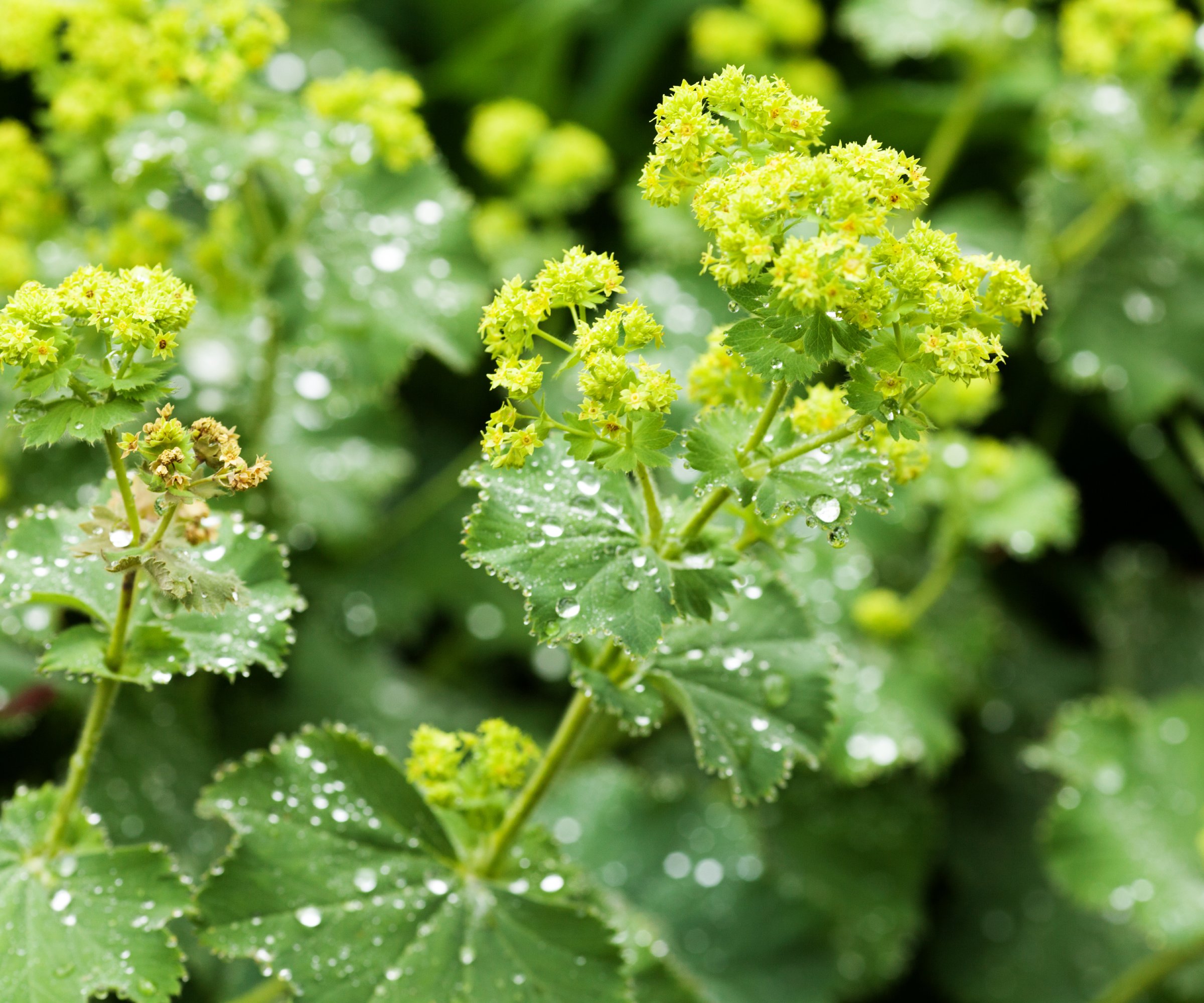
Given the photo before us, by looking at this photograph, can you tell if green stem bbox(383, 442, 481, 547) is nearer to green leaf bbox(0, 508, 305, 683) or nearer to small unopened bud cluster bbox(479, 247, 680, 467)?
green leaf bbox(0, 508, 305, 683)

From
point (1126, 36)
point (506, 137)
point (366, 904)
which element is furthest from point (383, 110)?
point (1126, 36)

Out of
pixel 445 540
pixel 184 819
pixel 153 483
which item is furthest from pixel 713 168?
pixel 445 540

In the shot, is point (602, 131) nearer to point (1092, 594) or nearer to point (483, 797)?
point (1092, 594)

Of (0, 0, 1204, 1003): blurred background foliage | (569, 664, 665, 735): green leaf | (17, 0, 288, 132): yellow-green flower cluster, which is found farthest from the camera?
(0, 0, 1204, 1003): blurred background foliage

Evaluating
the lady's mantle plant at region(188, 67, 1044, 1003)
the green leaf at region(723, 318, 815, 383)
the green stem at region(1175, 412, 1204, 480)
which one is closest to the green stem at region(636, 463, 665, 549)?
the lady's mantle plant at region(188, 67, 1044, 1003)

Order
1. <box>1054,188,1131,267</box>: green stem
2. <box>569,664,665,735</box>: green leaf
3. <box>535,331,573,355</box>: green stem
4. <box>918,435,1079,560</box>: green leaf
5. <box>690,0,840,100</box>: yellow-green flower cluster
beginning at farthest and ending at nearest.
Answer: <box>690,0,840,100</box>: yellow-green flower cluster → <box>1054,188,1131,267</box>: green stem → <box>918,435,1079,560</box>: green leaf → <box>569,664,665,735</box>: green leaf → <box>535,331,573,355</box>: green stem

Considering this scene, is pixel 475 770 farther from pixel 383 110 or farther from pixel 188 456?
pixel 383 110

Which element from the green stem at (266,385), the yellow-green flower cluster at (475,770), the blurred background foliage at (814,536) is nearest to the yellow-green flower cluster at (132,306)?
the yellow-green flower cluster at (475,770)

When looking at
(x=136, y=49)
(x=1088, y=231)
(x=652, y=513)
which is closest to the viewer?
(x=652, y=513)
